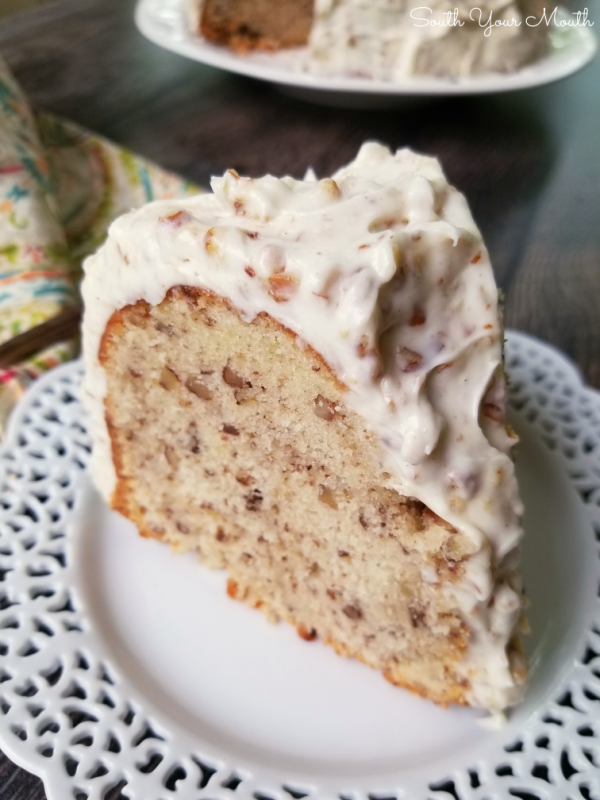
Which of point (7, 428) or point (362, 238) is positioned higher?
point (362, 238)

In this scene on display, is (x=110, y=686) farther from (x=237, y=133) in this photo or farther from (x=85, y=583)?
(x=237, y=133)

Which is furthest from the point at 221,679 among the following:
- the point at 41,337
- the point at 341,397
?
the point at 41,337

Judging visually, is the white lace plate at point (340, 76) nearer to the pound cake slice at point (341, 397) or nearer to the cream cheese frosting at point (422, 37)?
the cream cheese frosting at point (422, 37)

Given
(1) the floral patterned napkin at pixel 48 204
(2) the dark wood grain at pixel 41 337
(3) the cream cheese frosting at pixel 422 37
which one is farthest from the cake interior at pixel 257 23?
(2) the dark wood grain at pixel 41 337

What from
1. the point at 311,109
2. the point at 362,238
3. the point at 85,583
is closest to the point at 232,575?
the point at 85,583

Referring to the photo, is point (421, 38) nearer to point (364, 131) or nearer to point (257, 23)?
point (364, 131)

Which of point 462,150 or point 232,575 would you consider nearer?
point 232,575
